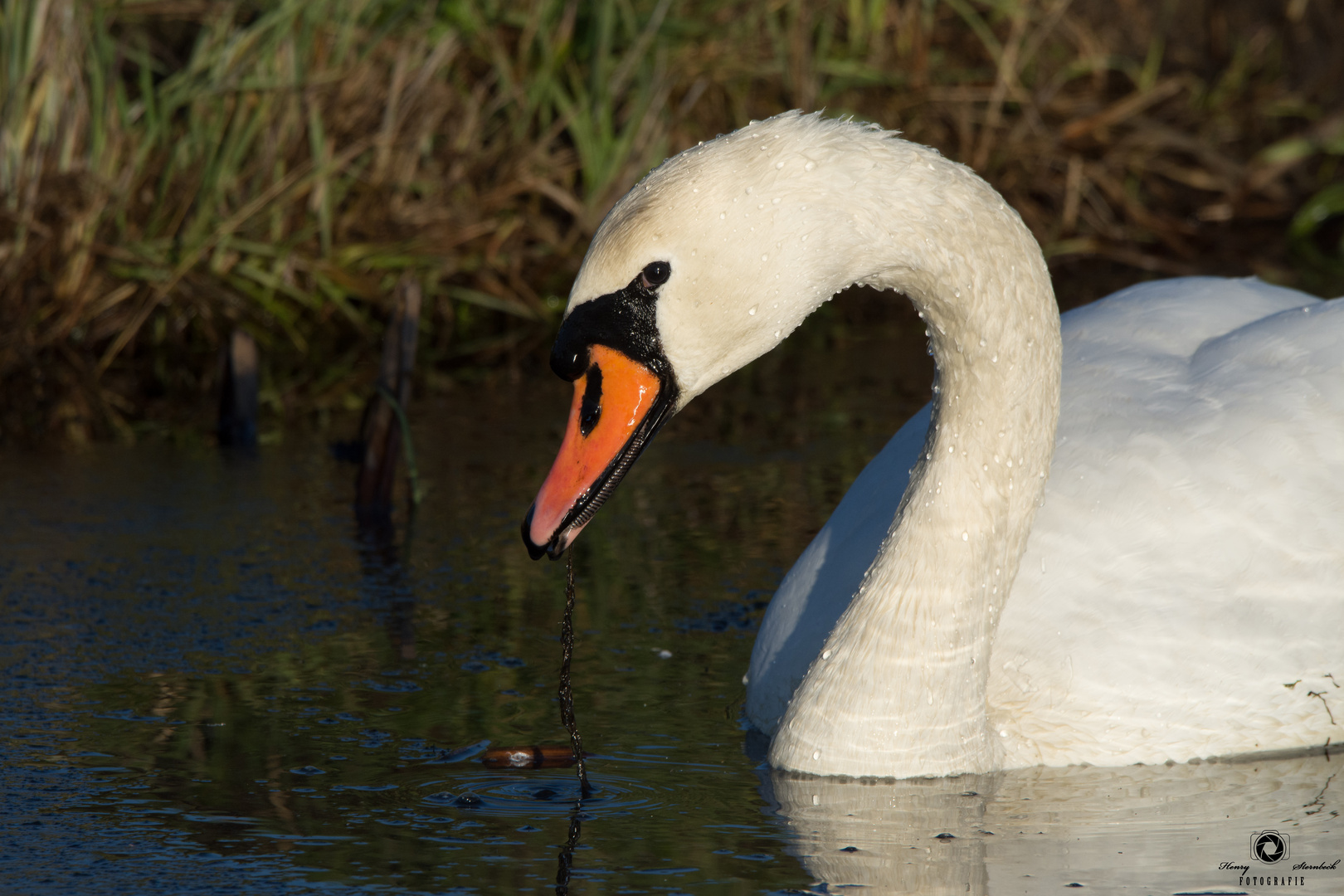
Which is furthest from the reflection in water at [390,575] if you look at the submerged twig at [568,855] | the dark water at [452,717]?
the submerged twig at [568,855]

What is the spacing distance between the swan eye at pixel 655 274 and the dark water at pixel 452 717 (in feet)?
3.00

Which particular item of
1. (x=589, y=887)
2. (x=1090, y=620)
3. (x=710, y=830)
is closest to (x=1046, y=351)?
(x=1090, y=620)

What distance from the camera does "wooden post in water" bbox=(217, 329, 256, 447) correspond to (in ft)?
21.0

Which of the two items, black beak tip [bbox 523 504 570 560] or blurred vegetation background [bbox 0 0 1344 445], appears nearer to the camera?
black beak tip [bbox 523 504 570 560]

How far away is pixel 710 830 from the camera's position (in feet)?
10.9

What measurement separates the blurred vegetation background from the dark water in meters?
1.07

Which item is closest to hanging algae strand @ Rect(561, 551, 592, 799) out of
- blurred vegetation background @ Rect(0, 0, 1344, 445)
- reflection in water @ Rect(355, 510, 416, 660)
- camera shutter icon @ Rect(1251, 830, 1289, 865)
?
reflection in water @ Rect(355, 510, 416, 660)

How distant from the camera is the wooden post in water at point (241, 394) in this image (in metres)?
6.40

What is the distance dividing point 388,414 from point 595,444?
2484mm

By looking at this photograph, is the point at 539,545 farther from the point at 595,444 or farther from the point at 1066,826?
the point at 1066,826

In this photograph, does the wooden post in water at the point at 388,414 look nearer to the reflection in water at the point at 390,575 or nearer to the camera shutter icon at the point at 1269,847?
the reflection in water at the point at 390,575

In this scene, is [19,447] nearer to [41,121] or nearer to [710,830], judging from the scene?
[41,121]

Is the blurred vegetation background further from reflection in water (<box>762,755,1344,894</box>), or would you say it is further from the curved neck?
reflection in water (<box>762,755,1344,894</box>)

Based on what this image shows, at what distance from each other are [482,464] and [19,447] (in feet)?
4.97
